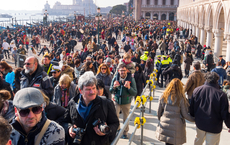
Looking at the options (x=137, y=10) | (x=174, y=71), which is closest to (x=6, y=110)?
(x=174, y=71)

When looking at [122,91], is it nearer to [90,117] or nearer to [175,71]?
[90,117]

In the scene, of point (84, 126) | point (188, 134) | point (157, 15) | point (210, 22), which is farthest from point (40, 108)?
point (157, 15)

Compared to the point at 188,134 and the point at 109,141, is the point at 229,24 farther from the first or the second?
the point at 109,141

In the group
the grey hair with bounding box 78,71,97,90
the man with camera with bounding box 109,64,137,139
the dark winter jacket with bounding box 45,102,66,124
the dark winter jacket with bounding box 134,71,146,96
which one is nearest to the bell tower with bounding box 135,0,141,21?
the dark winter jacket with bounding box 134,71,146,96

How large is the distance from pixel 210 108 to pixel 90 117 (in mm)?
2150

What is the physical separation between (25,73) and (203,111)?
3.42m

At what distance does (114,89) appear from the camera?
5070mm

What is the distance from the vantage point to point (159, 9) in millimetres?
78500

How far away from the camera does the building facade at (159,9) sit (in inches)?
3091

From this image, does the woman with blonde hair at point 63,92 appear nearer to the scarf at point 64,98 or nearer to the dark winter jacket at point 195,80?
the scarf at point 64,98

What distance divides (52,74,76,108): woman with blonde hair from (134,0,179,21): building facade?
75.1m

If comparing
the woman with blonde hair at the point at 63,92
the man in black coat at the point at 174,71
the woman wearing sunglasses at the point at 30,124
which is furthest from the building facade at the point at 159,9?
the woman wearing sunglasses at the point at 30,124

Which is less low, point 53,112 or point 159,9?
point 159,9

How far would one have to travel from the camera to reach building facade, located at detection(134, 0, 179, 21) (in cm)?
7850
